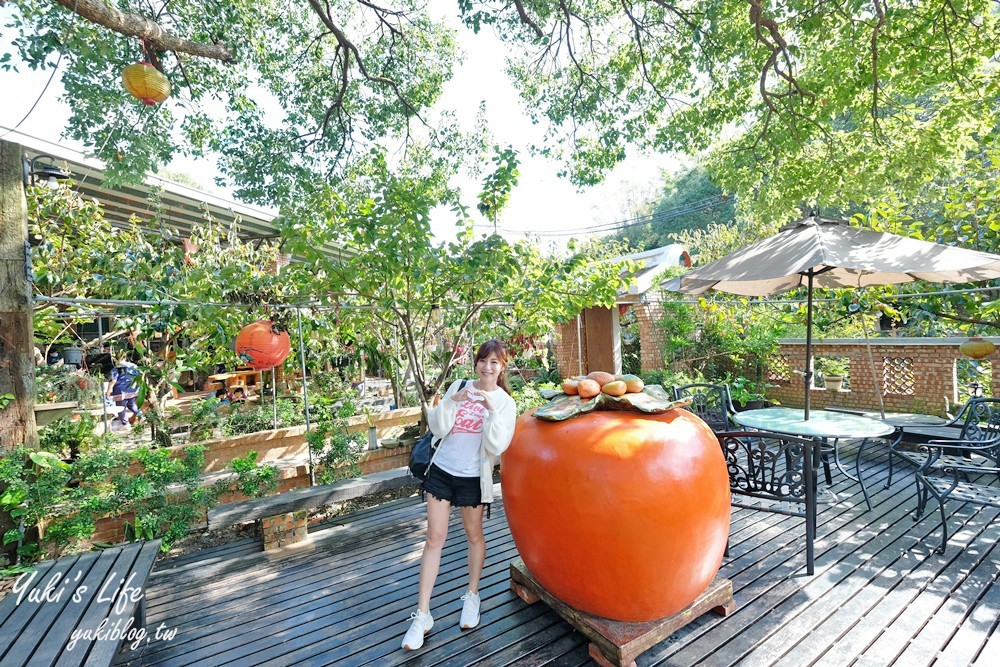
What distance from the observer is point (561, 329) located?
12.1 metres

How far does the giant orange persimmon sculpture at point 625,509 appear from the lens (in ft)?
6.61

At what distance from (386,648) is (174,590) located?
171 cm

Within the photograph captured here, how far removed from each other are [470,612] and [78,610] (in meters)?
1.85

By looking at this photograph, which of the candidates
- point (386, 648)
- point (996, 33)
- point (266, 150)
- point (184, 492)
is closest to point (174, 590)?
point (184, 492)

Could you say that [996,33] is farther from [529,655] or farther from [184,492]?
[184,492]

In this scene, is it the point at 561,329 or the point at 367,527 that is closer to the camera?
the point at 367,527

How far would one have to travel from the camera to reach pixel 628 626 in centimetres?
218

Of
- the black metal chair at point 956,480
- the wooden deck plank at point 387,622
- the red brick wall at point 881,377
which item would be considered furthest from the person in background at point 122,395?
the red brick wall at point 881,377

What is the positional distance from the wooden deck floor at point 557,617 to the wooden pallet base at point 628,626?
98 millimetres

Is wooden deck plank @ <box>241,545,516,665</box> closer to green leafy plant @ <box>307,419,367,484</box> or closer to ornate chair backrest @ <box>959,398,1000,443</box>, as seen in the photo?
green leafy plant @ <box>307,419,367,484</box>

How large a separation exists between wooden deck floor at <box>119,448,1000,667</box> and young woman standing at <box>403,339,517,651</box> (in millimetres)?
256

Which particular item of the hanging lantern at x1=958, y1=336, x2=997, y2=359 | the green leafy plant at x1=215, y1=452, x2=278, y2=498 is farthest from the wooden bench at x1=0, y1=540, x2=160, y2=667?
the hanging lantern at x1=958, y1=336, x2=997, y2=359

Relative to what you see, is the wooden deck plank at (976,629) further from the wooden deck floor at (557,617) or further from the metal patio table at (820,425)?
the metal patio table at (820,425)

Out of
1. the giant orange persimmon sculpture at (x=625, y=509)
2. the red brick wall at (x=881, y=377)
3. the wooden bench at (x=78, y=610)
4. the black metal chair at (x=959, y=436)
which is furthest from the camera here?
the red brick wall at (x=881, y=377)
